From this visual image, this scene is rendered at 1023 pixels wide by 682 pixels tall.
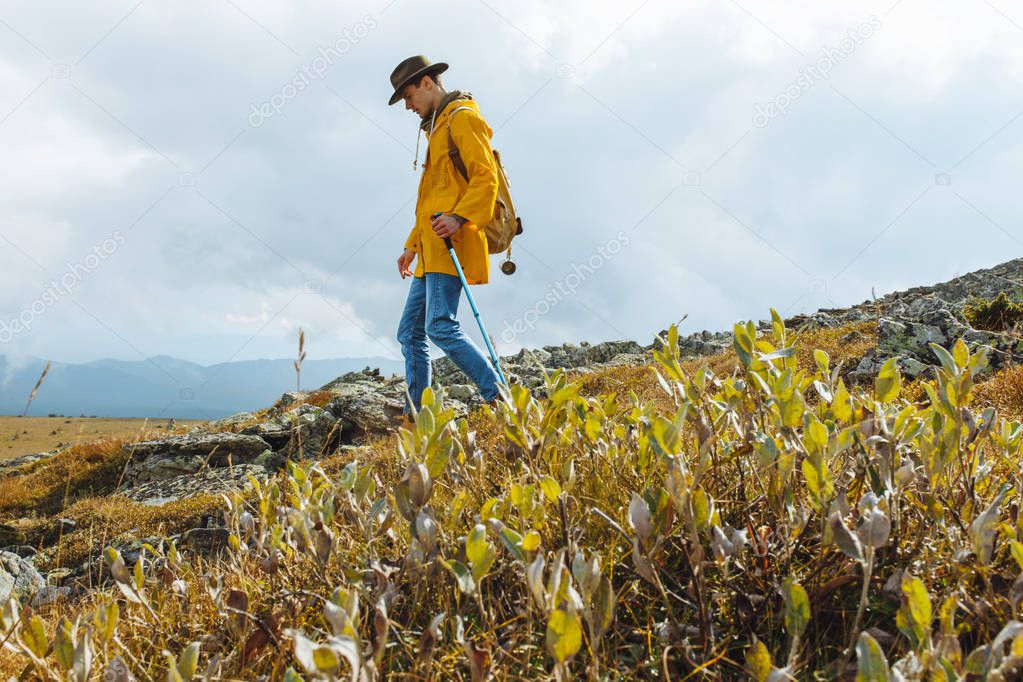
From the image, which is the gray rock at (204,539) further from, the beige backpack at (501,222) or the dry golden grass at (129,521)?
the beige backpack at (501,222)

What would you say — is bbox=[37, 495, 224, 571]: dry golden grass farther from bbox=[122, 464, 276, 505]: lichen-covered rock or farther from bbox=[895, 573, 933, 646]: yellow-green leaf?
bbox=[895, 573, 933, 646]: yellow-green leaf

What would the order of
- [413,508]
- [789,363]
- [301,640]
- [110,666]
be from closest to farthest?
[301,640] < [110,666] < [413,508] < [789,363]

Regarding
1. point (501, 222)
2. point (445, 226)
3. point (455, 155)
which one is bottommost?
point (445, 226)

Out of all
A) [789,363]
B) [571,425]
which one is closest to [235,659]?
[571,425]

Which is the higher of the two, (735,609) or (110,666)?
(735,609)

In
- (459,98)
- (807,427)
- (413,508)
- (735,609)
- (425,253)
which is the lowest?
(735,609)

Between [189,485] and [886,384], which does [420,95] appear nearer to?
[886,384]

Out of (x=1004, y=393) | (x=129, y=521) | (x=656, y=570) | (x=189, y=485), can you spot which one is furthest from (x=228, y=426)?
(x=656, y=570)

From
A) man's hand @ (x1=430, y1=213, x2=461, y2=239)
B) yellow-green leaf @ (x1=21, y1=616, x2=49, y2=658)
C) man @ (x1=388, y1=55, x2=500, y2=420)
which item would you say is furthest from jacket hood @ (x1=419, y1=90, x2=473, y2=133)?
yellow-green leaf @ (x1=21, y1=616, x2=49, y2=658)

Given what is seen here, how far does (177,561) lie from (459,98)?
484cm

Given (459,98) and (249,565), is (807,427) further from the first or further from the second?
(459,98)

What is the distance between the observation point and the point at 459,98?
5746 millimetres

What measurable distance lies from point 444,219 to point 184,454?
7501 mm

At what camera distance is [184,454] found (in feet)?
32.8
